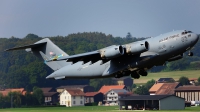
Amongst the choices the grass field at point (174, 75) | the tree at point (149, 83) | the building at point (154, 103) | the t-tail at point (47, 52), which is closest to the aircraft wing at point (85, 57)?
the t-tail at point (47, 52)

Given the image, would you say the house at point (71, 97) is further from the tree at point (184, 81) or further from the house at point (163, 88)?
the tree at point (184, 81)

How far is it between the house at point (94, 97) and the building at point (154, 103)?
12.3 m

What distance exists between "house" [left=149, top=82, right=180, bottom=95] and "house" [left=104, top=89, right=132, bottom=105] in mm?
4764

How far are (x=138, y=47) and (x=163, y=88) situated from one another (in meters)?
70.1

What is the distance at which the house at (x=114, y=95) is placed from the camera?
108 meters

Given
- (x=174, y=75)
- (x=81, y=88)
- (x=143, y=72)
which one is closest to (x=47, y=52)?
(x=143, y=72)

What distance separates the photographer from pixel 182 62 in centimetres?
13688

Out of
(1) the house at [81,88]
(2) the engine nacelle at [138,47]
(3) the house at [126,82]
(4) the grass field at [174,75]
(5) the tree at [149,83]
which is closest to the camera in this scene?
(2) the engine nacelle at [138,47]

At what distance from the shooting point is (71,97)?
97.8 m

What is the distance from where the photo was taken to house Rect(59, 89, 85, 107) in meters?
96.8

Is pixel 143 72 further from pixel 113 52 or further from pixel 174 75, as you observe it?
pixel 174 75

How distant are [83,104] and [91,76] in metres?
54.0

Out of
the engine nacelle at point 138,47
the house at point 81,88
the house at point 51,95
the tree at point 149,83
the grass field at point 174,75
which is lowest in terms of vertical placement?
the house at point 51,95

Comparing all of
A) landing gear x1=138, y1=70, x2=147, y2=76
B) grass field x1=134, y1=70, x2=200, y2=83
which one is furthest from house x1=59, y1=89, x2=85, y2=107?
landing gear x1=138, y1=70, x2=147, y2=76
